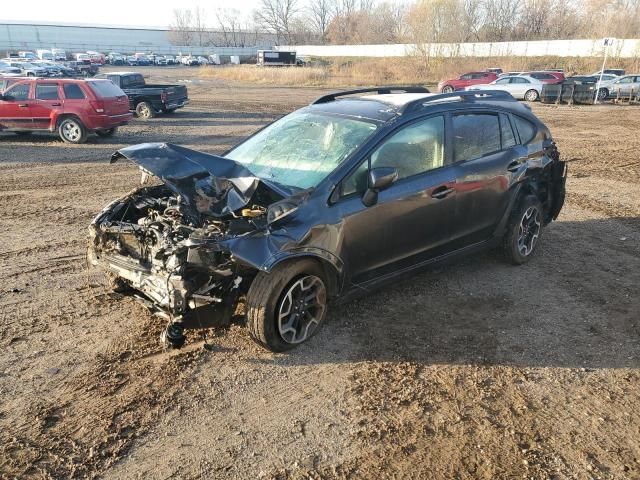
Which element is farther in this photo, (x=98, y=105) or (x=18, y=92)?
(x=18, y=92)

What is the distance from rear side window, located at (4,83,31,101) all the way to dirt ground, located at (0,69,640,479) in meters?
9.68

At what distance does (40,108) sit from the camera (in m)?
13.8

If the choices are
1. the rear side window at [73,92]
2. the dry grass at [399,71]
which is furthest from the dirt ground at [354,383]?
the dry grass at [399,71]

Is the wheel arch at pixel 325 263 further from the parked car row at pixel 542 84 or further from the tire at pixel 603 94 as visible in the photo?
the tire at pixel 603 94

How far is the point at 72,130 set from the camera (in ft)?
45.7

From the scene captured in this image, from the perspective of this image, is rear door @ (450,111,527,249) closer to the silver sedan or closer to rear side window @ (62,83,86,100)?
rear side window @ (62,83,86,100)

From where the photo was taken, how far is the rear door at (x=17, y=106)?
13.8m

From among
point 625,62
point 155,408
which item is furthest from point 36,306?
point 625,62

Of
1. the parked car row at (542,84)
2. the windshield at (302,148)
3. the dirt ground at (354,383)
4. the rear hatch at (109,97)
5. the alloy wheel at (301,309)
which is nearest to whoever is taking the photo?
the dirt ground at (354,383)

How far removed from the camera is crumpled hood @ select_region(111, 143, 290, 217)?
Result: 3.88 metres

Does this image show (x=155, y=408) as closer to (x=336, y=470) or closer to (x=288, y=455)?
(x=288, y=455)

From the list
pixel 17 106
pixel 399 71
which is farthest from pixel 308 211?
pixel 399 71

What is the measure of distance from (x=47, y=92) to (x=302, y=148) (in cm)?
1219

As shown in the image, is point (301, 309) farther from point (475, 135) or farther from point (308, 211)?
point (475, 135)
